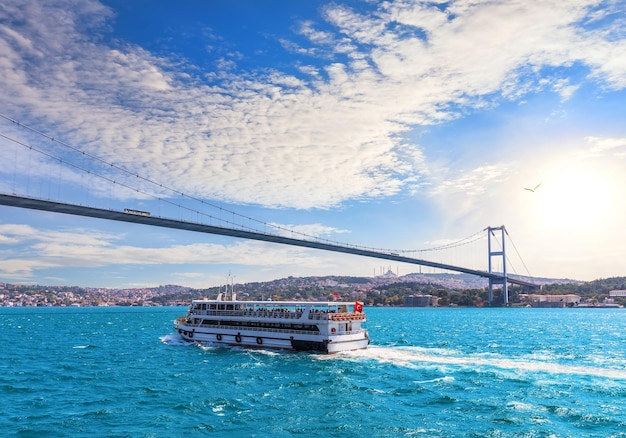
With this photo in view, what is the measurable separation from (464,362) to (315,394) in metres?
14.7

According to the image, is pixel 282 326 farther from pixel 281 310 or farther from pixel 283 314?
pixel 281 310

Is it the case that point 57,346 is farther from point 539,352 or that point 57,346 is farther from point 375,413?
point 539,352

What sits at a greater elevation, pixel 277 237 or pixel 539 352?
pixel 277 237

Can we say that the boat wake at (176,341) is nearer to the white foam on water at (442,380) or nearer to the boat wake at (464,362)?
the boat wake at (464,362)

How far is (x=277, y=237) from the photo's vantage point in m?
99.6

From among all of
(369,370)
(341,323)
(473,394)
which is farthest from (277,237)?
(473,394)

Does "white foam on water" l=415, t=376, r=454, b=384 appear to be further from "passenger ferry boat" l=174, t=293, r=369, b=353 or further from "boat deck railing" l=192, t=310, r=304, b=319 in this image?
"boat deck railing" l=192, t=310, r=304, b=319

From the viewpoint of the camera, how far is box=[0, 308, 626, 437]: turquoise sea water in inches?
778

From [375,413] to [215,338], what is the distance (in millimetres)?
26129

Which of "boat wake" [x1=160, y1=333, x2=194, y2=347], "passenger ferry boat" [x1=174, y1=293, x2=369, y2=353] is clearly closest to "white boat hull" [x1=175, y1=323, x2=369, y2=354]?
"passenger ferry boat" [x1=174, y1=293, x2=369, y2=353]

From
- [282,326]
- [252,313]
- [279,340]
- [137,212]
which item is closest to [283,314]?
[282,326]

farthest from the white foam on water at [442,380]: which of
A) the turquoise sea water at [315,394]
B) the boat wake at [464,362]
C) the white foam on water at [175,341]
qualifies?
the white foam on water at [175,341]

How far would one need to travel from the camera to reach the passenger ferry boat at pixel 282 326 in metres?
38.1

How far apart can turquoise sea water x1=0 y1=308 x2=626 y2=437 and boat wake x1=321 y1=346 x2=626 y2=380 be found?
0.28 feet
